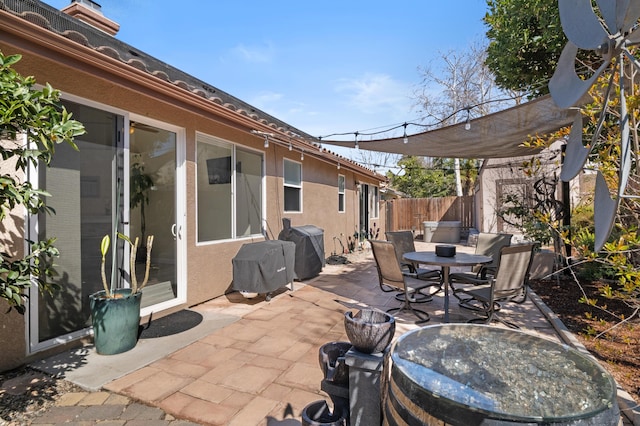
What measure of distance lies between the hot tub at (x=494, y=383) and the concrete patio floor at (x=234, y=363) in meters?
1.34

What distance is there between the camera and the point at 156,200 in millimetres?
4805

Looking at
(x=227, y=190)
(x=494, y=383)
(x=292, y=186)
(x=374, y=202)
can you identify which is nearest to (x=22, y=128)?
(x=494, y=383)

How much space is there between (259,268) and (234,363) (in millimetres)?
1671

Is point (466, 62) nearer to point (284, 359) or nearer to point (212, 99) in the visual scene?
point (212, 99)

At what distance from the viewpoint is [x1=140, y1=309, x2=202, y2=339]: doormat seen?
3.53m

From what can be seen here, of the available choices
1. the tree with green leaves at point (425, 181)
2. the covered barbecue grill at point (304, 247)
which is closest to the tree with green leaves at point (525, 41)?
the covered barbecue grill at point (304, 247)

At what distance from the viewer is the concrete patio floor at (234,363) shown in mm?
2244

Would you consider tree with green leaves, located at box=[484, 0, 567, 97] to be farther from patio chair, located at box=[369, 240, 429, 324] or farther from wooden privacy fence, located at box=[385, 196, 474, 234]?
wooden privacy fence, located at box=[385, 196, 474, 234]

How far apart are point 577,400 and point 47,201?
393 centimetres

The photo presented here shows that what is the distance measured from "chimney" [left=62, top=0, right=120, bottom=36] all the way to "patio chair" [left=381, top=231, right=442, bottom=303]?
18.3ft

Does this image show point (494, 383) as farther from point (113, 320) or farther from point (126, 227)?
point (126, 227)

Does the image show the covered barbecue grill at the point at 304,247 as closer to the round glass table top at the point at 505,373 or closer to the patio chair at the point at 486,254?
the patio chair at the point at 486,254

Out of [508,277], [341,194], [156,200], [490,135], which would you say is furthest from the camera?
[341,194]

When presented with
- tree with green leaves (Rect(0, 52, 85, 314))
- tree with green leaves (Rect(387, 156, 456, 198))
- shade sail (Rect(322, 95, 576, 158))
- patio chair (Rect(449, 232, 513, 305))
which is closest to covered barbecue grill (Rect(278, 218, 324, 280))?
shade sail (Rect(322, 95, 576, 158))
